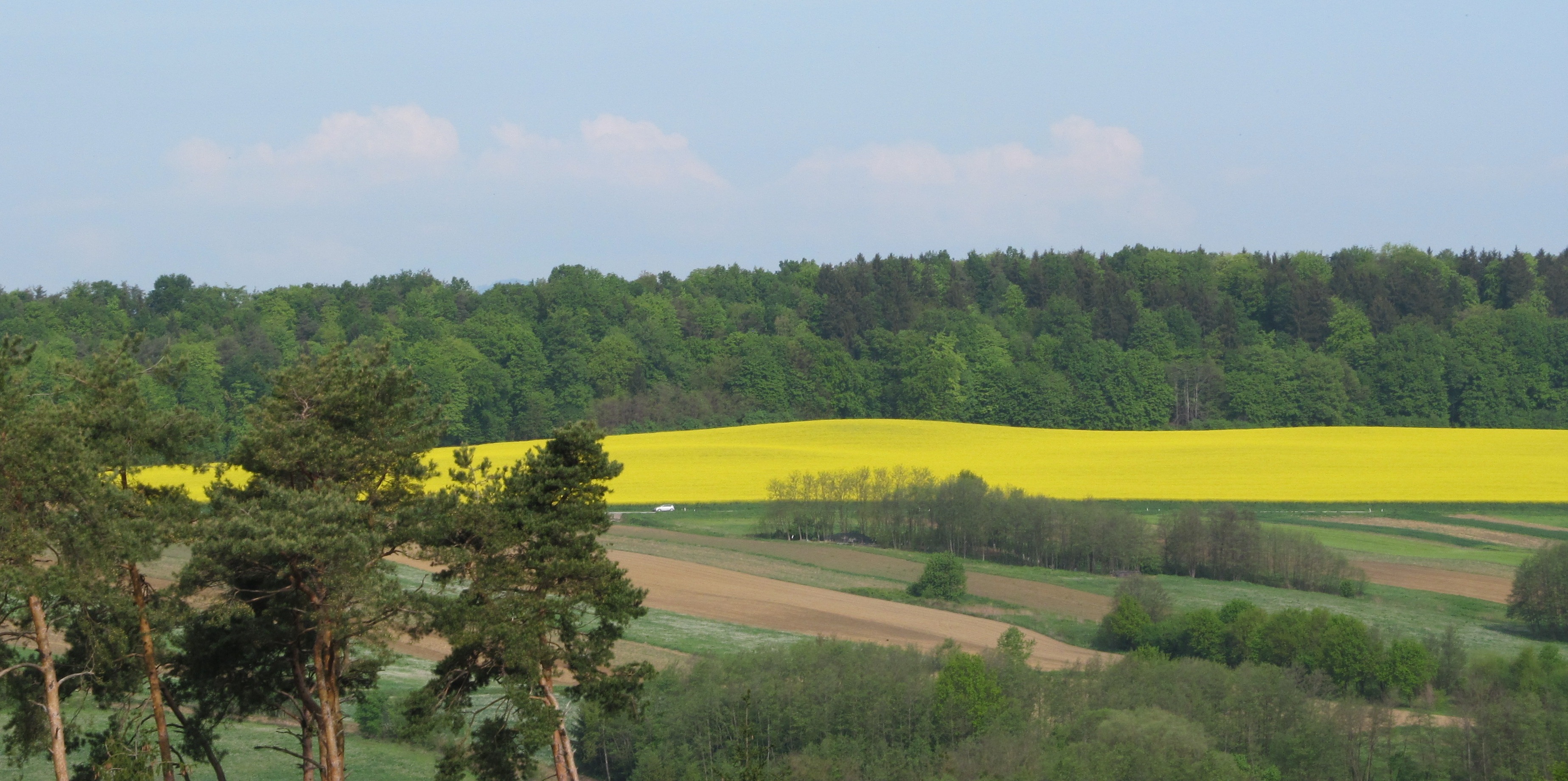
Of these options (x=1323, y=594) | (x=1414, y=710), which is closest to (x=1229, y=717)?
(x=1414, y=710)

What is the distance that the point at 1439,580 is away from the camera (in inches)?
1724

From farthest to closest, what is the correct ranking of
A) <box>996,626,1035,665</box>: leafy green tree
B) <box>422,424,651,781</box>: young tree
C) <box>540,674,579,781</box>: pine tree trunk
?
<box>996,626,1035,665</box>: leafy green tree
<box>540,674,579,781</box>: pine tree trunk
<box>422,424,651,781</box>: young tree

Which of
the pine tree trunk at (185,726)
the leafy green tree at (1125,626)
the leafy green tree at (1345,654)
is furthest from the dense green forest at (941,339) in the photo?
the pine tree trunk at (185,726)

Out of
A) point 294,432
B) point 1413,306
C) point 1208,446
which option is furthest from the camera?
point 1413,306

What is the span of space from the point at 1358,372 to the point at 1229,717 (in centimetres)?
7522

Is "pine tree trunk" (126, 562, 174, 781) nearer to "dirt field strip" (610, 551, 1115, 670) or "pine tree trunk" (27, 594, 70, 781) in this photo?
"pine tree trunk" (27, 594, 70, 781)

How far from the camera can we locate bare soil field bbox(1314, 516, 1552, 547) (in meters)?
48.3

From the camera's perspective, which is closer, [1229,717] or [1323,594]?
[1229,717]

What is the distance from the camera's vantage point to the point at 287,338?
333 feet

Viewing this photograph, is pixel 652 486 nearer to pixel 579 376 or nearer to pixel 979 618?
pixel 979 618

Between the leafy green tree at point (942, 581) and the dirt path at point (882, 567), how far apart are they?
0.72 metres

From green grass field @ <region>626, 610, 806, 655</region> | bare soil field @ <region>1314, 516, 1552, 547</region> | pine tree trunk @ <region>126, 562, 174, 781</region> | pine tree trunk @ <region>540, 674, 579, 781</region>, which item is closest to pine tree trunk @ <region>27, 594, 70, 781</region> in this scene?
pine tree trunk @ <region>126, 562, 174, 781</region>

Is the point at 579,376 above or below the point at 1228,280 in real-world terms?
below

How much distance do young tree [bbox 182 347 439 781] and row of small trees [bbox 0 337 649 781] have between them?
36mm
